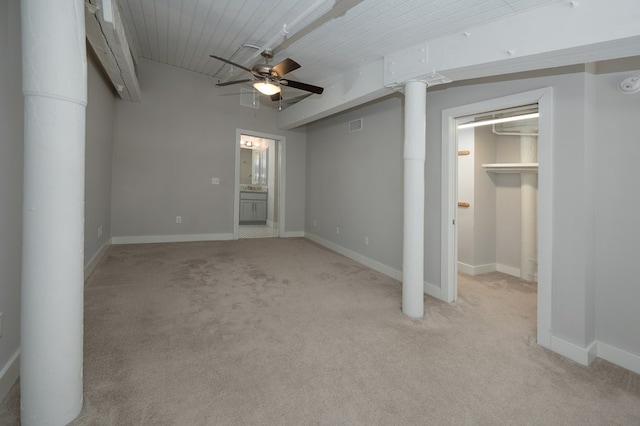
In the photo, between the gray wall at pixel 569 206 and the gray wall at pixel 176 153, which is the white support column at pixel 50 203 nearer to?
the gray wall at pixel 569 206

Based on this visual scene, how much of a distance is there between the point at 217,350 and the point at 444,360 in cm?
154

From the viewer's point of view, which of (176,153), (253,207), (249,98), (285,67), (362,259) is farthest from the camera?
(253,207)

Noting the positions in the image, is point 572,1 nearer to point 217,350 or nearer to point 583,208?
point 583,208

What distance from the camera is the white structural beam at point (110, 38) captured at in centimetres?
225

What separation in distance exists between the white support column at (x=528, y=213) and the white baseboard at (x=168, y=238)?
493 cm

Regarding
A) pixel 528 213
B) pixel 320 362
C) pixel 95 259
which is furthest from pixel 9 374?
pixel 528 213

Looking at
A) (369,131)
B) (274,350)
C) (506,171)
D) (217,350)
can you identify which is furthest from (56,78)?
(506,171)

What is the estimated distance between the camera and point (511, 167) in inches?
146

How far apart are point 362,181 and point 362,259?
1214 millimetres

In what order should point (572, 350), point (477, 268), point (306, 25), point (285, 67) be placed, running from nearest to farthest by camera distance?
point (572, 350) < point (306, 25) < point (285, 67) < point (477, 268)

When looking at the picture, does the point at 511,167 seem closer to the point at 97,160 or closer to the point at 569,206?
the point at 569,206

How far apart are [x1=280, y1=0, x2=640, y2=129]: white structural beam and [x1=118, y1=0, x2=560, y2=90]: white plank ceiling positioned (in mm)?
91

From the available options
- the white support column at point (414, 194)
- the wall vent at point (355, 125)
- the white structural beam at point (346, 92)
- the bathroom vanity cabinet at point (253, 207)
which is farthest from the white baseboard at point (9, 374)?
the bathroom vanity cabinet at point (253, 207)

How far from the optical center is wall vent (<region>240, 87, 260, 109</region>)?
556 cm
